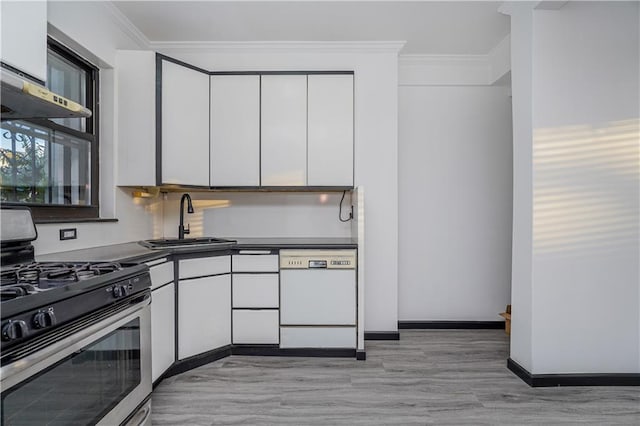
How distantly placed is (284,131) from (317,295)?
1.38 meters

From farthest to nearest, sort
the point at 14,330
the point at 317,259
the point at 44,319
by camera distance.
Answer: the point at 317,259 < the point at 44,319 < the point at 14,330

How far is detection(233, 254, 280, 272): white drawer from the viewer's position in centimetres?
309

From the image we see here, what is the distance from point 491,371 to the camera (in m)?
2.85

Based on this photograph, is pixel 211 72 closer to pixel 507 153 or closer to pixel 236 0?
pixel 236 0

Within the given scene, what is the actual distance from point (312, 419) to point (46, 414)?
4.38 feet

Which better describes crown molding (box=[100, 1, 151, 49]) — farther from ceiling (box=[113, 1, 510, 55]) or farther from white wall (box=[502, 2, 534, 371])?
white wall (box=[502, 2, 534, 371])

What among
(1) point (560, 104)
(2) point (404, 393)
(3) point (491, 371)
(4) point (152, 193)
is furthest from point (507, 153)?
(4) point (152, 193)

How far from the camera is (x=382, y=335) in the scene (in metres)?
3.58

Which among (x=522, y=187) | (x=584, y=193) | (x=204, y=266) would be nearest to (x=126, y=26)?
(x=204, y=266)

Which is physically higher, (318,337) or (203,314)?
(203,314)

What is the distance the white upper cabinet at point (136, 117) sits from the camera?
116 inches

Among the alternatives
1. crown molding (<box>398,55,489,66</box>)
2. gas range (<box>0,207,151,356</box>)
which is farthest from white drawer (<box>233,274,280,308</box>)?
crown molding (<box>398,55,489,66</box>)

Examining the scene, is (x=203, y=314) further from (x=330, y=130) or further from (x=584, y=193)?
(x=584, y=193)

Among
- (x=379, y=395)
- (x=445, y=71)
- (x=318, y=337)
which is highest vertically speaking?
(x=445, y=71)
